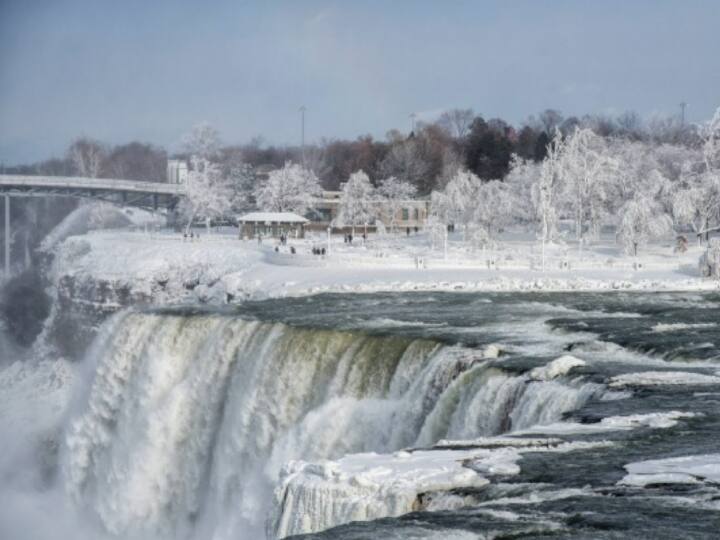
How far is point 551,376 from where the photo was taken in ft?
87.0

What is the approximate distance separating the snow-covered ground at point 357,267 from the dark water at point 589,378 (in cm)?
363

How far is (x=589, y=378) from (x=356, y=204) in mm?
76543

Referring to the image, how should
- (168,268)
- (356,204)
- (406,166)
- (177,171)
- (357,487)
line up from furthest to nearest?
1. (177,171)
2. (406,166)
3. (356,204)
4. (168,268)
5. (357,487)

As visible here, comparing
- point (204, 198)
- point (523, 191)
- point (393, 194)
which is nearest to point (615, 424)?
point (523, 191)

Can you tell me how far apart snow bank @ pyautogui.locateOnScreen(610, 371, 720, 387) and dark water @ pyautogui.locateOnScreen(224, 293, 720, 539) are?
14.6 inches

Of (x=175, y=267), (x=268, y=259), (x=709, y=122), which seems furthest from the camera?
(x=709, y=122)

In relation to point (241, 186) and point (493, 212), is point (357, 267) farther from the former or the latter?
point (241, 186)

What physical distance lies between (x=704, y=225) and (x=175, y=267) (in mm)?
26747

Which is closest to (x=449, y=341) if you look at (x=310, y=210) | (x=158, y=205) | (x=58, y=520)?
(x=58, y=520)

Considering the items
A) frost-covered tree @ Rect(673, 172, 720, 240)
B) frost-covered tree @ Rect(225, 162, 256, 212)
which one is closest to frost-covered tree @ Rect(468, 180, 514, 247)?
frost-covered tree @ Rect(673, 172, 720, 240)

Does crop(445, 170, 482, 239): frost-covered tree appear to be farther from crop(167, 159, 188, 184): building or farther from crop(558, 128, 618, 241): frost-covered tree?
crop(167, 159, 188, 184): building

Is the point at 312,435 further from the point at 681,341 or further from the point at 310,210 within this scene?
the point at 310,210

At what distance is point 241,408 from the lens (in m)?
32.6

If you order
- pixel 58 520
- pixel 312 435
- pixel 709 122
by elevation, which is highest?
pixel 709 122
